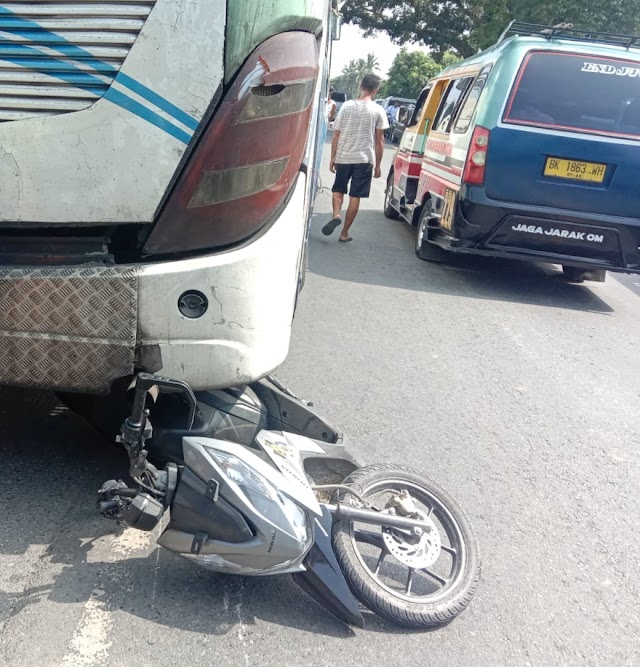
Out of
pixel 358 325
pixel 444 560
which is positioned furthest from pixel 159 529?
pixel 358 325

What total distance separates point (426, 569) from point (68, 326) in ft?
4.61

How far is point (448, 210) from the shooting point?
21.4ft

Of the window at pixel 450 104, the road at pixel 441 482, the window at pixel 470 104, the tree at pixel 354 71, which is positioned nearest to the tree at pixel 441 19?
the window at pixel 450 104

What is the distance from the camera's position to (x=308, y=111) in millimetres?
2215

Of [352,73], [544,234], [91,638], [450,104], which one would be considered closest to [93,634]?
[91,638]

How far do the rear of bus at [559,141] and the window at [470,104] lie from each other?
296mm

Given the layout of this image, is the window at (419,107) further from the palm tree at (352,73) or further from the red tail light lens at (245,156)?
the palm tree at (352,73)

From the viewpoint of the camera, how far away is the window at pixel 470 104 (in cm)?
639

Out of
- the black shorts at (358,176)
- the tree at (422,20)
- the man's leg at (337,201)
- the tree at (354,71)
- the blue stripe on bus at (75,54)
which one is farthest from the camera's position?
the tree at (354,71)

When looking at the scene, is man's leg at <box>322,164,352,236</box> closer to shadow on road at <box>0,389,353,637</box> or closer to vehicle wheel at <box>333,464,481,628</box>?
shadow on road at <box>0,389,353,637</box>

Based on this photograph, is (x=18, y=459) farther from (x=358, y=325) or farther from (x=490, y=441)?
(x=358, y=325)

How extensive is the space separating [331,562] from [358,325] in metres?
3.20

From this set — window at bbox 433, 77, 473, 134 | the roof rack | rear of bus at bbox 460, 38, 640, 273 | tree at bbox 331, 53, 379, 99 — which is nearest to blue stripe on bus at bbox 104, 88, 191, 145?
rear of bus at bbox 460, 38, 640, 273

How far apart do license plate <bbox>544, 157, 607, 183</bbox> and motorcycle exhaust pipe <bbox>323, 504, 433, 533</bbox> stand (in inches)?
177
